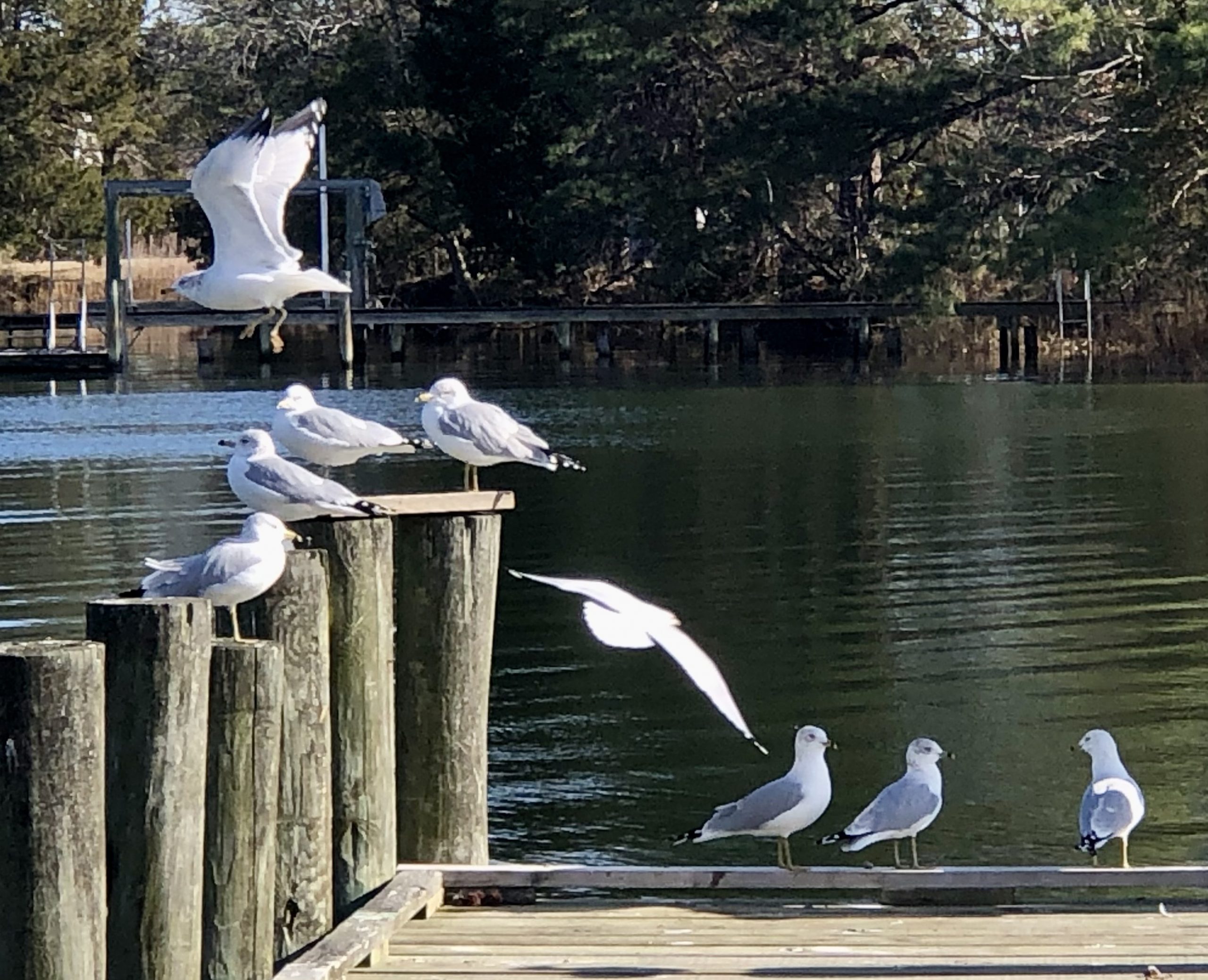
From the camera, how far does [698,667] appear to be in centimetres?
619

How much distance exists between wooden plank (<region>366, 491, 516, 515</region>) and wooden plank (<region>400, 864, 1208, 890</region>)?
1054mm

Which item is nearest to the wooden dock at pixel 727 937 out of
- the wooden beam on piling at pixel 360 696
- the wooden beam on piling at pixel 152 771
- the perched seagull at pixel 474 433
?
the wooden beam on piling at pixel 360 696

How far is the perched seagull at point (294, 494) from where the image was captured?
6938 mm

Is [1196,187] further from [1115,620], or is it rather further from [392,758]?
[392,758]

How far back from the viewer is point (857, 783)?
1166 centimetres

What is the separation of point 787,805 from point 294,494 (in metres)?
2.01

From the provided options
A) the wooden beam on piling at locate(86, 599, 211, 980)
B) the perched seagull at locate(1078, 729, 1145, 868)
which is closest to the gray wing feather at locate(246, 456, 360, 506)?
the wooden beam on piling at locate(86, 599, 211, 980)

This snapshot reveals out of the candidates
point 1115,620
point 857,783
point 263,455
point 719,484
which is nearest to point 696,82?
point 719,484

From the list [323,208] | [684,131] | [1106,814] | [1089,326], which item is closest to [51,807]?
[1106,814]

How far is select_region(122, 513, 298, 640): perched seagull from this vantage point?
6184 mm

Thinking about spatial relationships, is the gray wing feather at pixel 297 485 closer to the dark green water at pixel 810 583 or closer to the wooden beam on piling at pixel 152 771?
the wooden beam on piling at pixel 152 771

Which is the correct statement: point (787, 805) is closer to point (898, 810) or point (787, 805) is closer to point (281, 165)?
point (898, 810)

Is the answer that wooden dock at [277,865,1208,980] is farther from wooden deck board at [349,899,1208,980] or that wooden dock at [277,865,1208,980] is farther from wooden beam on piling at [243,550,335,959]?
wooden beam on piling at [243,550,335,959]

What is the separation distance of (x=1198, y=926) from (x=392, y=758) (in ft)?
7.66
